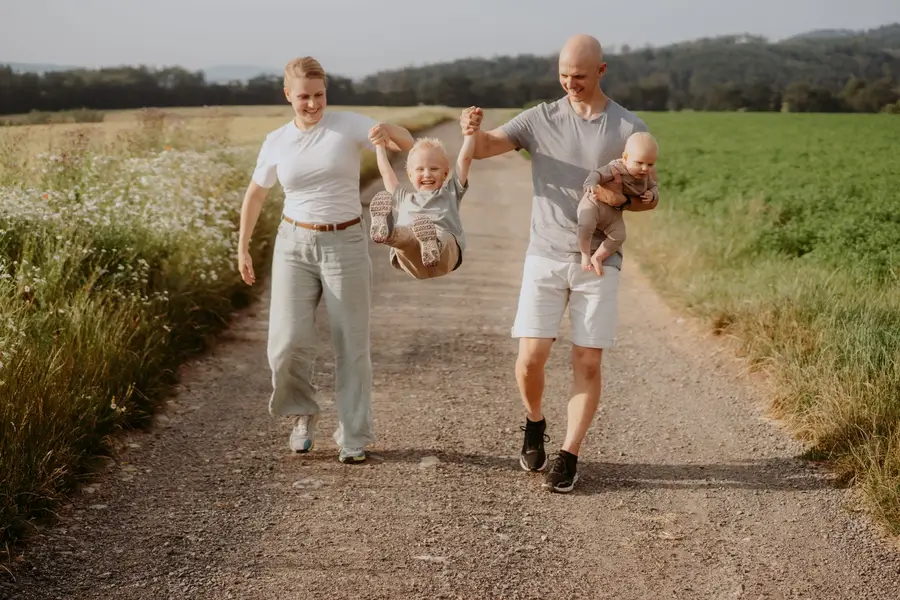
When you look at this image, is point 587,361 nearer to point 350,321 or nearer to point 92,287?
point 350,321

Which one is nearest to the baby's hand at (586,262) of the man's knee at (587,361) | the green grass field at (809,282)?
the man's knee at (587,361)

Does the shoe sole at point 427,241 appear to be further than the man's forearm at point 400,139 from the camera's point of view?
No

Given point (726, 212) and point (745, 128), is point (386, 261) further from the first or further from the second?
point (745, 128)

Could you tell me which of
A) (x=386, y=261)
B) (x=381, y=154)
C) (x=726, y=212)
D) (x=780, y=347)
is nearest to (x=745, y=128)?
(x=726, y=212)

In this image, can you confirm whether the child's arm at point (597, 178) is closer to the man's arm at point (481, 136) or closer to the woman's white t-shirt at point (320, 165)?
the man's arm at point (481, 136)

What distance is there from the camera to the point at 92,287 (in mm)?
7695

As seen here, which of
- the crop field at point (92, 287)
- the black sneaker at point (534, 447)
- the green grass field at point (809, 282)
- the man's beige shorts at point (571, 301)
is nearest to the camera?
the man's beige shorts at point (571, 301)

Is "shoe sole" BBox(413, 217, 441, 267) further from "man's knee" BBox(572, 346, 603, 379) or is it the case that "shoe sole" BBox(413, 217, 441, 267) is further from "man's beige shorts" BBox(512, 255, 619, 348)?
"man's knee" BBox(572, 346, 603, 379)

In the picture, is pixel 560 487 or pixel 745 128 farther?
pixel 745 128

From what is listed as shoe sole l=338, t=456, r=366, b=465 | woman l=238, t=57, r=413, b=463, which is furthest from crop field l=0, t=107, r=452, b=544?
shoe sole l=338, t=456, r=366, b=465

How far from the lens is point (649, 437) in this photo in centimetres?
661

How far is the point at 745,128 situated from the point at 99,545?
48896mm

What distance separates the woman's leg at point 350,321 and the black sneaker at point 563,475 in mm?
1097

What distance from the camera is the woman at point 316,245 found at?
5285 mm
